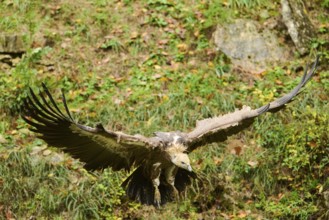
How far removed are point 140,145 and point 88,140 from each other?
450mm

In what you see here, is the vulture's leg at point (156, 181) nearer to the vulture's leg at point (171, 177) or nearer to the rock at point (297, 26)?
the vulture's leg at point (171, 177)

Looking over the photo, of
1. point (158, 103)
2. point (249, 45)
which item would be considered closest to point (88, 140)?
point (158, 103)

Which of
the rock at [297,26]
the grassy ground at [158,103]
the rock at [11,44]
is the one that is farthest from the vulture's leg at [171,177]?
the rock at [11,44]

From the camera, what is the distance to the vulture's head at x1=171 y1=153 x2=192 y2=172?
5.47 m

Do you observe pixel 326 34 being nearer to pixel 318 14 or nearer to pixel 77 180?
pixel 318 14

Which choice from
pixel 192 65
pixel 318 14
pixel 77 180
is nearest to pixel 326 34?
pixel 318 14

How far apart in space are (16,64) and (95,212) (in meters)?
2.75

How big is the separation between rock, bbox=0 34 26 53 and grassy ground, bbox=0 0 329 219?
0.11 m

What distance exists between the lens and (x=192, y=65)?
879 cm

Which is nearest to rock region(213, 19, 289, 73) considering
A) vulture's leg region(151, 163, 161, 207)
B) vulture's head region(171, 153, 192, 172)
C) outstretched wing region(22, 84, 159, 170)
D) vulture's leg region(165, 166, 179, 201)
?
vulture's leg region(165, 166, 179, 201)

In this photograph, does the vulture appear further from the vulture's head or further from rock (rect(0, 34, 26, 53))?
rock (rect(0, 34, 26, 53))

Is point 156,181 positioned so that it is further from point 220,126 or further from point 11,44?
point 11,44

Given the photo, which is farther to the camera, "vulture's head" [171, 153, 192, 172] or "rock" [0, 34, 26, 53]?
"rock" [0, 34, 26, 53]

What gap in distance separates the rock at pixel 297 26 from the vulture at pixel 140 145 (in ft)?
9.18
